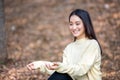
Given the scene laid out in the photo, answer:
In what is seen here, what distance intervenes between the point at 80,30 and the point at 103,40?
20.5 feet

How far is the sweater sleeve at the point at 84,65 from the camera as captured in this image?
5121 mm

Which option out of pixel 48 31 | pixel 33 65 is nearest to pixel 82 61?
pixel 33 65

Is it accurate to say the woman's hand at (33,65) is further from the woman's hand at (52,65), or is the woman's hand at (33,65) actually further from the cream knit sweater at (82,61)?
the woman's hand at (52,65)

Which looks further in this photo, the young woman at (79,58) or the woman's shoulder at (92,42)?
the woman's shoulder at (92,42)

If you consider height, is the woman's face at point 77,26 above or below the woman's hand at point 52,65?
above

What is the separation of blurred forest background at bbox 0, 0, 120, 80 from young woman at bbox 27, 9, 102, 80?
1.81 metres

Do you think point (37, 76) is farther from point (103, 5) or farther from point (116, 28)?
point (103, 5)

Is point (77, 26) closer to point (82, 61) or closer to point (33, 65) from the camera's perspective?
point (82, 61)

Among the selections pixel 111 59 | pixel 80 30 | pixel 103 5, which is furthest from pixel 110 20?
pixel 80 30

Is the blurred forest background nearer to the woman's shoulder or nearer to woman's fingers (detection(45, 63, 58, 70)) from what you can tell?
the woman's shoulder

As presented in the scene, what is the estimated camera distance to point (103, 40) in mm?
11820

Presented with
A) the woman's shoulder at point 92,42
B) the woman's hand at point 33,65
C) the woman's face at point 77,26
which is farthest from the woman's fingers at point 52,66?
the woman's face at point 77,26

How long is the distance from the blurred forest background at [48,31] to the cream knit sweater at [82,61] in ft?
5.86

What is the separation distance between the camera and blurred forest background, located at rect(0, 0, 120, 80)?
8487mm
